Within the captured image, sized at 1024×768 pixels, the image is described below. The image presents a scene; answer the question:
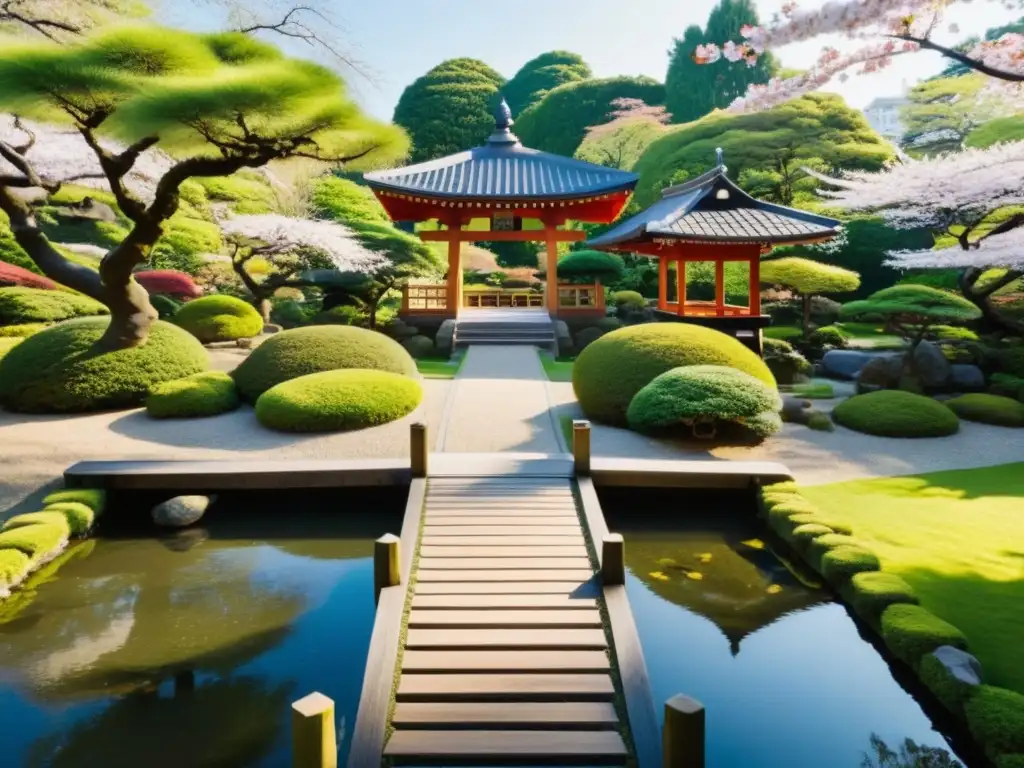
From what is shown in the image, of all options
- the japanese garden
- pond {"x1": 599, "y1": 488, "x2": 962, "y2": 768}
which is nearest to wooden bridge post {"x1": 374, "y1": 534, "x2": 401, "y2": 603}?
the japanese garden

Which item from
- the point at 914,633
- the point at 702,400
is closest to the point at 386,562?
the point at 914,633

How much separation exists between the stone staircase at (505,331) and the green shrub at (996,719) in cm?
1379

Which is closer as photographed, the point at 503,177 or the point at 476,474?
the point at 476,474

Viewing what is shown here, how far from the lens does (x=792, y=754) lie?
4086mm

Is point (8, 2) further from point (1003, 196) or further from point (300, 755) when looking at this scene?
point (1003, 196)

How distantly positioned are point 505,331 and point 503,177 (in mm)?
4123

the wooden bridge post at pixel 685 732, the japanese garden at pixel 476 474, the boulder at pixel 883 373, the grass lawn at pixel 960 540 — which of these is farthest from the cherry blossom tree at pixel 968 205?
the wooden bridge post at pixel 685 732

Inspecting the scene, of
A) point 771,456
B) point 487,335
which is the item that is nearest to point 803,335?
point 487,335

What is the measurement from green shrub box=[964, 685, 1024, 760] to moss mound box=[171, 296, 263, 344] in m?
16.4

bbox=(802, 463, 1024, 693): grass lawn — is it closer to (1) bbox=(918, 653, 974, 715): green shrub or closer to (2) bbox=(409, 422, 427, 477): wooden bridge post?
(1) bbox=(918, 653, 974, 715): green shrub

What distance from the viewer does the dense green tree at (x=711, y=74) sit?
123 feet

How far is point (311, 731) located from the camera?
9.69 ft

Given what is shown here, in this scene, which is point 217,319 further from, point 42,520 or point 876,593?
point 876,593

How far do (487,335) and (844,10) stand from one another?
528 inches
